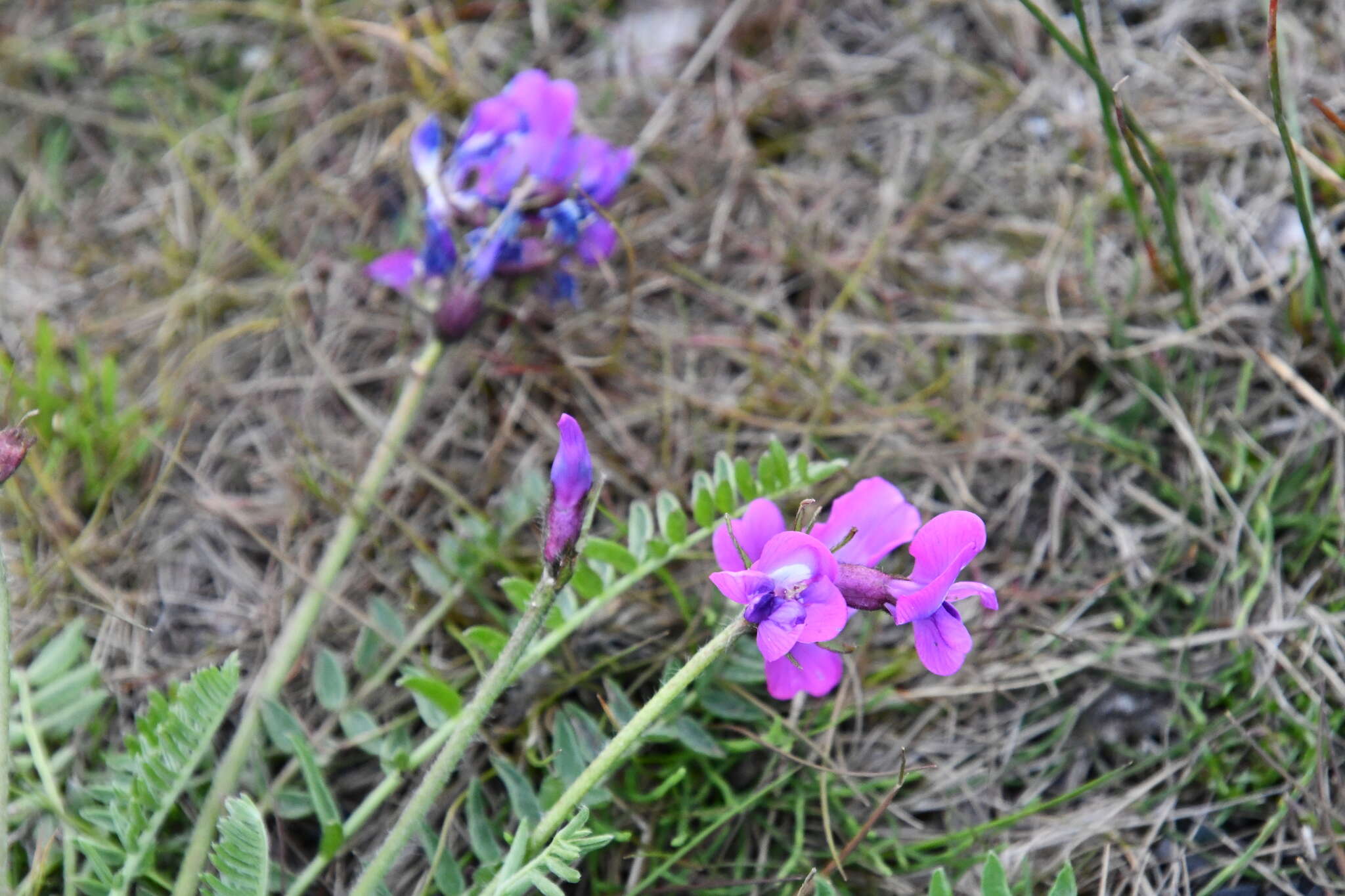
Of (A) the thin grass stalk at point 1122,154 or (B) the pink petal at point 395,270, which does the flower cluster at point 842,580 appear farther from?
(B) the pink petal at point 395,270

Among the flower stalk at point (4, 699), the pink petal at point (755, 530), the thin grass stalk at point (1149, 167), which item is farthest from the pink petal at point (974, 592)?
the flower stalk at point (4, 699)

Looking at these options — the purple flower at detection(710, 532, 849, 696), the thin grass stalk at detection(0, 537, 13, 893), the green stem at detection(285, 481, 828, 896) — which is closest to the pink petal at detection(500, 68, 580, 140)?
the green stem at detection(285, 481, 828, 896)

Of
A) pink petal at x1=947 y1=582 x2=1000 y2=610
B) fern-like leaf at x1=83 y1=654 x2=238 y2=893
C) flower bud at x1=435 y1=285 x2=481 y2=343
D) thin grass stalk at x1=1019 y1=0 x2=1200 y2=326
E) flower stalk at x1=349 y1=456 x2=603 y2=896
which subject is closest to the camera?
pink petal at x1=947 y1=582 x2=1000 y2=610

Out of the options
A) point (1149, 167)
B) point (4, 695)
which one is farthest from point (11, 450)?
point (1149, 167)

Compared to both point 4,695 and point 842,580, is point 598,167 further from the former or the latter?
point 4,695

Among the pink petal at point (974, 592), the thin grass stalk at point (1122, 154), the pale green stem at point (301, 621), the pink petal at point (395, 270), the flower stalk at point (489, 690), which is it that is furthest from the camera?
the pink petal at point (395, 270)

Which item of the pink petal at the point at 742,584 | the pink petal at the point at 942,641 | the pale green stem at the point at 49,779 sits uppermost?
the pink petal at the point at 742,584

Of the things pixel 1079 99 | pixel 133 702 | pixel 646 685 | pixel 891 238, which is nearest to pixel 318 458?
pixel 133 702

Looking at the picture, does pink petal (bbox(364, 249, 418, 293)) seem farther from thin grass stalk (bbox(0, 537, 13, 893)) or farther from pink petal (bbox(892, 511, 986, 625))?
pink petal (bbox(892, 511, 986, 625))
